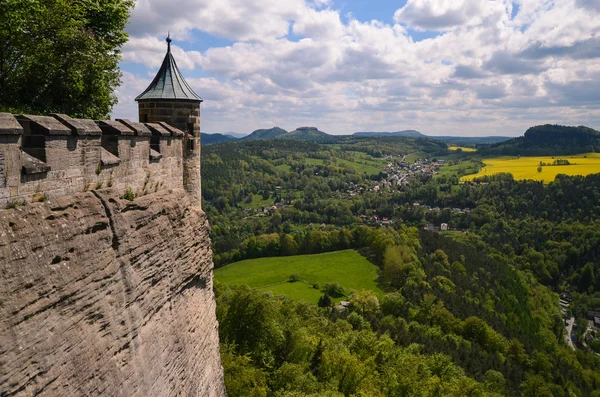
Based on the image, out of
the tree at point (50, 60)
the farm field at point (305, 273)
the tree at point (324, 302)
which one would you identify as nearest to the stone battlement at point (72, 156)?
the tree at point (50, 60)

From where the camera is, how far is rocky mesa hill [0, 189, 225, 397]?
6.71 m

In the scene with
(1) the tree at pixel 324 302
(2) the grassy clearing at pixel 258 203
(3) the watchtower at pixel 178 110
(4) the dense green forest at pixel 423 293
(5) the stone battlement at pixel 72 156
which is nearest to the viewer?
(5) the stone battlement at pixel 72 156

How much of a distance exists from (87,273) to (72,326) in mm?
1016

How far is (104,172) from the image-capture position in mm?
9461

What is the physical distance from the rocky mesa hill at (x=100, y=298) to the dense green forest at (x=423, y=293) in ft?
33.8

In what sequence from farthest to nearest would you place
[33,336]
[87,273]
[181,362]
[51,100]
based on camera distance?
[51,100], [181,362], [87,273], [33,336]

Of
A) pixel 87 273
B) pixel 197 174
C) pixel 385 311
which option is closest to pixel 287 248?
pixel 385 311

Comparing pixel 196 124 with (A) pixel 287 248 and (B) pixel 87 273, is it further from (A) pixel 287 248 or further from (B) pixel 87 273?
(A) pixel 287 248

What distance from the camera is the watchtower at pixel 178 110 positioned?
46.8 feet

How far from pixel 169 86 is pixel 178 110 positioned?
1010mm

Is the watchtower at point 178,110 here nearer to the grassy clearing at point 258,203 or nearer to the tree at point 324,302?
the tree at point 324,302

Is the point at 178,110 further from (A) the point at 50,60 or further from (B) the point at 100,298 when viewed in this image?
(B) the point at 100,298

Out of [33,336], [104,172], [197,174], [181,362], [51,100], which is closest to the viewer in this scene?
[33,336]

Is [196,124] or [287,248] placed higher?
[196,124]
